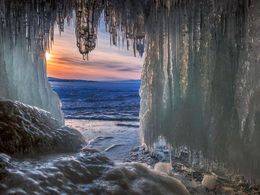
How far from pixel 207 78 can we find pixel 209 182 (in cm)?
192

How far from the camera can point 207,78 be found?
639cm

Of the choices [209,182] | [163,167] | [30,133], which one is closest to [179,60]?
[163,167]

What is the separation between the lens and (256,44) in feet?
18.0

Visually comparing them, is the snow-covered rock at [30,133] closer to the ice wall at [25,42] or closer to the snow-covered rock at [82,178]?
the snow-covered rock at [82,178]

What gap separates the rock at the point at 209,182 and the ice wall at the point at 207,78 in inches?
19.1

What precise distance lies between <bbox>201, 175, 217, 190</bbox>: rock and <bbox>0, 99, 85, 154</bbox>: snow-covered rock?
2412 millimetres

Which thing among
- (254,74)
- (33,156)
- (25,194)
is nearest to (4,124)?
(33,156)

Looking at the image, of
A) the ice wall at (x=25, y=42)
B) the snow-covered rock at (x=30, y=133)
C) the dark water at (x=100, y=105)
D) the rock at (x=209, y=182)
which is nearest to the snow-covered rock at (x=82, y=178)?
the snow-covered rock at (x=30, y=133)

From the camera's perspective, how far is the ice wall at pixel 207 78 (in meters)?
5.70

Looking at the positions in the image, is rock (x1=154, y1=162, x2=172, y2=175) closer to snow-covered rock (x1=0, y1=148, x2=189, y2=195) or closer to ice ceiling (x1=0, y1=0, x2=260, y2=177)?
ice ceiling (x1=0, y1=0, x2=260, y2=177)

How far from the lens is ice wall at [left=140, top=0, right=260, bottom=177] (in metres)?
5.70

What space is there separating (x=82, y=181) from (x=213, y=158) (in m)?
3.56

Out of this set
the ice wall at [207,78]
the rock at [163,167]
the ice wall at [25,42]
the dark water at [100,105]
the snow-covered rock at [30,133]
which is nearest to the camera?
the snow-covered rock at [30,133]

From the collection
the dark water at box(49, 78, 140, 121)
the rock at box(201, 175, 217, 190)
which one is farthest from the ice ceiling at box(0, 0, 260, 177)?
the dark water at box(49, 78, 140, 121)
